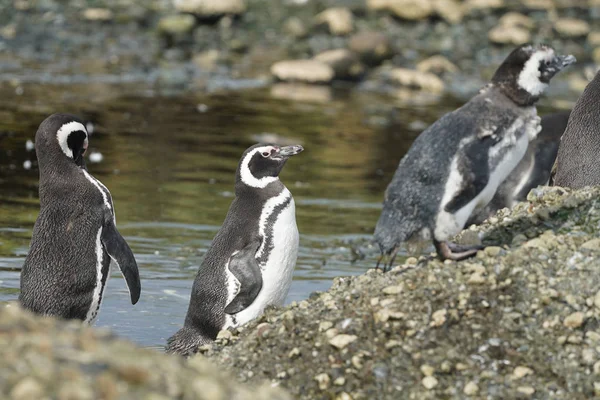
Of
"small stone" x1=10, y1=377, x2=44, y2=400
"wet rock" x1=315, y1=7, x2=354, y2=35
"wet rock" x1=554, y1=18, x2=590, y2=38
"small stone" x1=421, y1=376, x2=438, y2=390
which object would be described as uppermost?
"small stone" x1=10, y1=377, x2=44, y2=400

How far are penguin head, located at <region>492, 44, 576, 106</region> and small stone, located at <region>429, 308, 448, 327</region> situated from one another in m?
3.88

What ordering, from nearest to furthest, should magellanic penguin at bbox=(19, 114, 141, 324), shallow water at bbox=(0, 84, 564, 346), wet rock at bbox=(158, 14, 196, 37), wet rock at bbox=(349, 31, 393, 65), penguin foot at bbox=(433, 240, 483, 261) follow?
1. penguin foot at bbox=(433, 240, 483, 261)
2. magellanic penguin at bbox=(19, 114, 141, 324)
3. shallow water at bbox=(0, 84, 564, 346)
4. wet rock at bbox=(349, 31, 393, 65)
5. wet rock at bbox=(158, 14, 196, 37)

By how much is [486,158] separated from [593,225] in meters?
Answer: 2.60

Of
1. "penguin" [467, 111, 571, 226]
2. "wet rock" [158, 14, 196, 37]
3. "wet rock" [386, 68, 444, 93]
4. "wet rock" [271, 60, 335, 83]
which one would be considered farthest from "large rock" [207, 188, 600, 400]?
"wet rock" [158, 14, 196, 37]

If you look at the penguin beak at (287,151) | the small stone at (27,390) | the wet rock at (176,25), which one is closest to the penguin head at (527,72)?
the penguin beak at (287,151)

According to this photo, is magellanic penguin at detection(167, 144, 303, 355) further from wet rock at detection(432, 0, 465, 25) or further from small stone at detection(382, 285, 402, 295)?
wet rock at detection(432, 0, 465, 25)

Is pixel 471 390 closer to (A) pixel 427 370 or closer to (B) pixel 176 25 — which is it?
(A) pixel 427 370

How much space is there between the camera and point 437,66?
19188 millimetres

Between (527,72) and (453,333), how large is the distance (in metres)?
Answer: 4.10

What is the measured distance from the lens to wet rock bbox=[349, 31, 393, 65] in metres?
19.3

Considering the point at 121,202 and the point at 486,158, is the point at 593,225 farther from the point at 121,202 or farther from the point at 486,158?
the point at 121,202

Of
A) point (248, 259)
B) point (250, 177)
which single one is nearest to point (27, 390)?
point (248, 259)

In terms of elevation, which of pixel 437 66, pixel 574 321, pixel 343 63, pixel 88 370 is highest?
pixel 88 370

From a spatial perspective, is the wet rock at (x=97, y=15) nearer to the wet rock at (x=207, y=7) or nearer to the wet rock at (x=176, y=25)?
the wet rock at (x=176, y=25)
